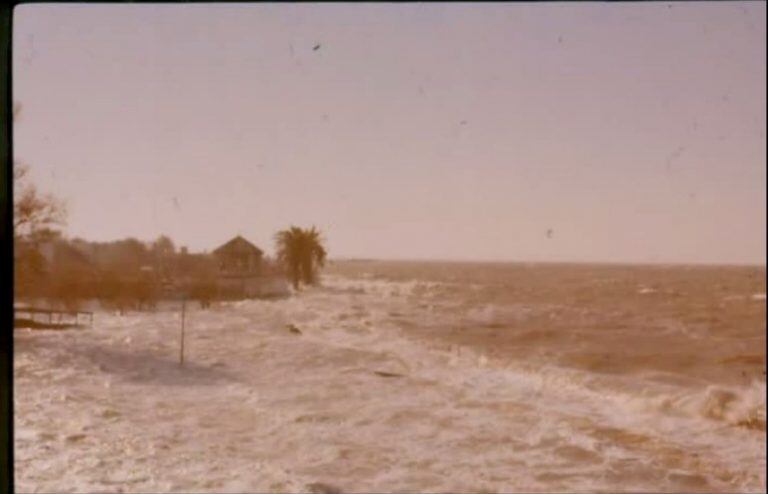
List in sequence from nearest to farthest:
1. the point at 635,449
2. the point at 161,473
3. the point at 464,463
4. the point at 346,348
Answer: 1. the point at 161,473
2. the point at 464,463
3. the point at 635,449
4. the point at 346,348

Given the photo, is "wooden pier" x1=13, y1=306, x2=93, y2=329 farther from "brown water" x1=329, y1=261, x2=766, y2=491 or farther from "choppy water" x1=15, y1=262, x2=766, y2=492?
"brown water" x1=329, y1=261, x2=766, y2=491

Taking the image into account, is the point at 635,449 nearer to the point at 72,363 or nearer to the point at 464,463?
the point at 464,463

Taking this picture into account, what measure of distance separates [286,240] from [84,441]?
9.15 metres

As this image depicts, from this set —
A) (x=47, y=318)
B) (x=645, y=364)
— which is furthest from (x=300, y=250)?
(x=645, y=364)

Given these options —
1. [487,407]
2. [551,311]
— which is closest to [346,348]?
[487,407]

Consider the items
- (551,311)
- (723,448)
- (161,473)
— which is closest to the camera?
(161,473)

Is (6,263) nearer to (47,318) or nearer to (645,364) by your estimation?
(47,318)

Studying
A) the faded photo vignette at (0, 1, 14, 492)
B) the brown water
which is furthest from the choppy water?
the faded photo vignette at (0, 1, 14, 492)

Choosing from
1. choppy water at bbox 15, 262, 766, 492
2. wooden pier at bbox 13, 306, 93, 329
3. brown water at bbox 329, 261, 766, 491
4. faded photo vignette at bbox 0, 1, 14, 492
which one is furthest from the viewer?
wooden pier at bbox 13, 306, 93, 329

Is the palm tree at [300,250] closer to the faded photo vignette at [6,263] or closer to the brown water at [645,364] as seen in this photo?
the brown water at [645,364]

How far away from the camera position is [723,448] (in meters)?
10.4

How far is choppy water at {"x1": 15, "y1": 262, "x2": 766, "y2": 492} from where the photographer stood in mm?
6535

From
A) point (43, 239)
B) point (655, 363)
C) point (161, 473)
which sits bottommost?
point (655, 363)

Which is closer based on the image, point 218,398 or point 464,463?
point 464,463
